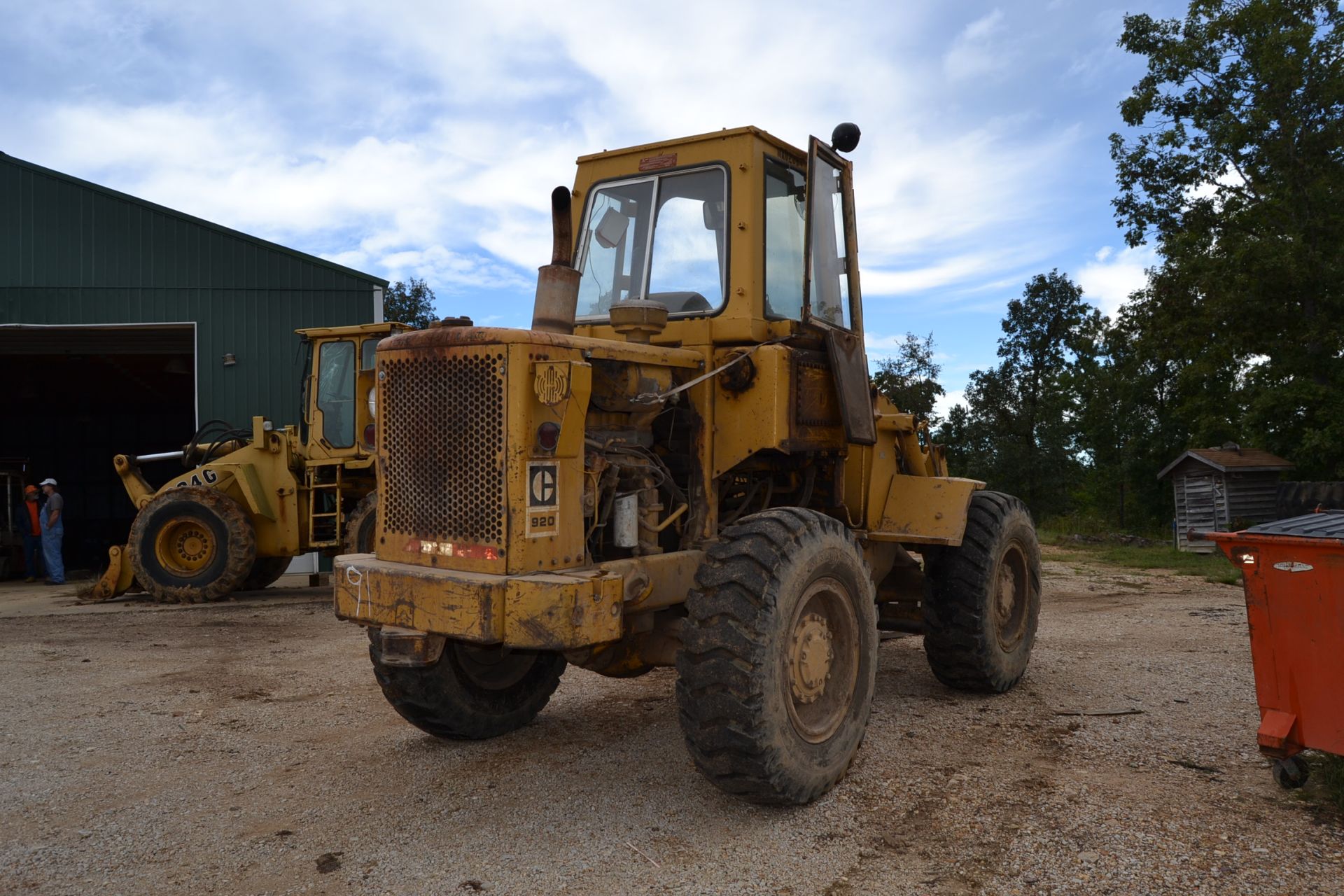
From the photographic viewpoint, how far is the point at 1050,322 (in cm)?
4406

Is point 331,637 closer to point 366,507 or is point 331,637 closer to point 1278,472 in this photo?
point 366,507

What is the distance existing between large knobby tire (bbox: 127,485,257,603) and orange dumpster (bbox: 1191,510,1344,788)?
10.0 m

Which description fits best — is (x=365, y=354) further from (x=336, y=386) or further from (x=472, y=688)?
(x=472, y=688)

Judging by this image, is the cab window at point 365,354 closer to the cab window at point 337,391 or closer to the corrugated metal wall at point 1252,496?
the cab window at point 337,391

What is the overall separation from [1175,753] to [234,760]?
4.70m

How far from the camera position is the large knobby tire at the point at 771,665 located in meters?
3.96

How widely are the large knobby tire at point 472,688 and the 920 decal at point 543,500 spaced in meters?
1.06

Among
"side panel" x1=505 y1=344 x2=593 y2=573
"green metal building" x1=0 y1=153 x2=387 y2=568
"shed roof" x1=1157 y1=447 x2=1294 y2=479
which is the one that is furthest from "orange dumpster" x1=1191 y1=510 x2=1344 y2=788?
"shed roof" x1=1157 y1=447 x2=1294 y2=479

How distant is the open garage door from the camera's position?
2014 cm

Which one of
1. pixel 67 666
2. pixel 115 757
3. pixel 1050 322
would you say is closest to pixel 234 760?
pixel 115 757

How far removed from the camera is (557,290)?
4.46m

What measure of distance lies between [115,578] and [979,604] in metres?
10.6

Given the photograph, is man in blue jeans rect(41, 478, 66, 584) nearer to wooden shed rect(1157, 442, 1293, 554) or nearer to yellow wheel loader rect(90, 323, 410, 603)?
yellow wheel loader rect(90, 323, 410, 603)

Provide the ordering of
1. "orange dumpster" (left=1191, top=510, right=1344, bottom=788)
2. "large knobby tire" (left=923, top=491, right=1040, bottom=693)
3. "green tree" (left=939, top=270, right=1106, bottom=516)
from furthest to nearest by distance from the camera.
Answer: "green tree" (left=939, top=270, right=1106, bottom=516)
"large knobby tire" (left=923, top=491, right=1040, bottom=693)
"orange dumpster" (left=1191, top=510, right=1344, bottom=788)
